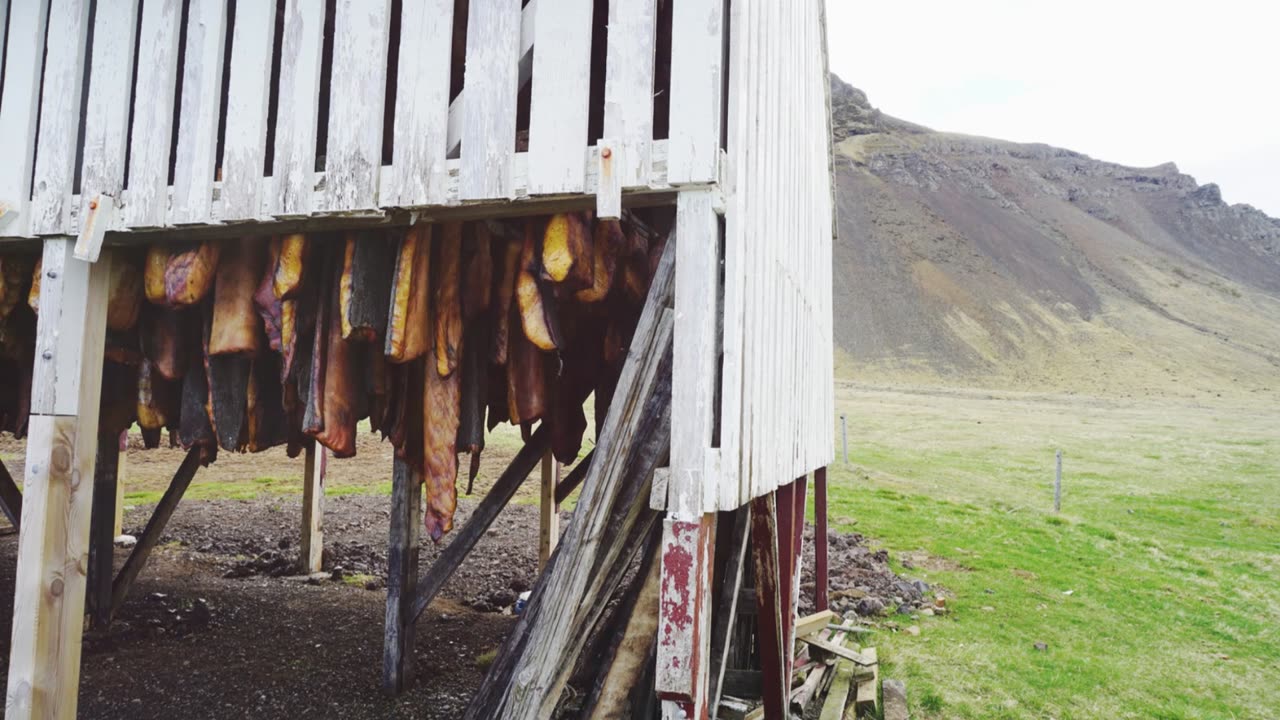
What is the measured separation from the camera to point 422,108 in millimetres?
3354

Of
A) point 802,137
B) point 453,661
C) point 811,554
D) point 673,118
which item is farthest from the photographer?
point 811,554

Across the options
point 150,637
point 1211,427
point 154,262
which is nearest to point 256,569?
point 150,637

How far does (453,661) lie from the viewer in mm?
6570

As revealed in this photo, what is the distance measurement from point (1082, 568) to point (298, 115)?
47.8ft

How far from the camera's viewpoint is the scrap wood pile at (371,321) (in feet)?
12.0

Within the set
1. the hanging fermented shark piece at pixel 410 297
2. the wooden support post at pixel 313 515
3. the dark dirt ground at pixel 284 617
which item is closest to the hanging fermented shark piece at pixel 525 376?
the hanging fermented shark piece at pixel 410 297

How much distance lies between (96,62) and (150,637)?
4965mm

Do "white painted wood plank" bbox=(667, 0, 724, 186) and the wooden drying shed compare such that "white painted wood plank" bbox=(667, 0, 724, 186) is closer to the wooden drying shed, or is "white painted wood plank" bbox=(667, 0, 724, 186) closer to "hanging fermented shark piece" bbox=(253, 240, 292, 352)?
the wooden drying shed

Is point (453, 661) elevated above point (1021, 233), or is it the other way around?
point (1021, 233)

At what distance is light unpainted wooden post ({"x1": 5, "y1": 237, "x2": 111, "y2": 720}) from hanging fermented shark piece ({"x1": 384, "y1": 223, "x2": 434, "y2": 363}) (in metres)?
1.77

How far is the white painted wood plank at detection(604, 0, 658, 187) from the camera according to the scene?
9.93 ft

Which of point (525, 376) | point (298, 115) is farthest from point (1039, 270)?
point (298, 115)

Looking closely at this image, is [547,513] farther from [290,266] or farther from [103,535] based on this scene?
[290,266]

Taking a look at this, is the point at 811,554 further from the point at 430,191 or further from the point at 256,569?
the point at 430,191
